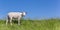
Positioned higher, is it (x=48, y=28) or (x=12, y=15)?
(x=12, y=15)

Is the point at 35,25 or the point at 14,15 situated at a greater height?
the point at 14,15

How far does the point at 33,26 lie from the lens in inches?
603

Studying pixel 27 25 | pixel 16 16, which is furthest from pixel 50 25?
pixel 16 16

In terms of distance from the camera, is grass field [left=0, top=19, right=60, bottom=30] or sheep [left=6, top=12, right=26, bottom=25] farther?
sheep [left=6, top=12, right=26, bottom=25]

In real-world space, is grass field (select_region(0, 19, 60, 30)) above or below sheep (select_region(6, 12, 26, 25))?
below

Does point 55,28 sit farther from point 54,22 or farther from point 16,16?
point 16,16

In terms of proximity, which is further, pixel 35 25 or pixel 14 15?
pixel 14 15

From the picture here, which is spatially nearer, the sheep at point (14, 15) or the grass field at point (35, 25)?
the grass field at point (35, 25)

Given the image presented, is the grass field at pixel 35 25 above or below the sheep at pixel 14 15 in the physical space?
below

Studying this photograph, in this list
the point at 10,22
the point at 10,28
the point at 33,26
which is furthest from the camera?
the point at 10,22

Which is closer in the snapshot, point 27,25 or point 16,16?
point 27,25

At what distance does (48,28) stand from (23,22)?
101 inches

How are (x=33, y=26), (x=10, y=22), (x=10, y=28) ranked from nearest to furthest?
1. (x=10, y=28)
2. (x=33, y=26)
3. (x=10, y=22)

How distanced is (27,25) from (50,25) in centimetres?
179
